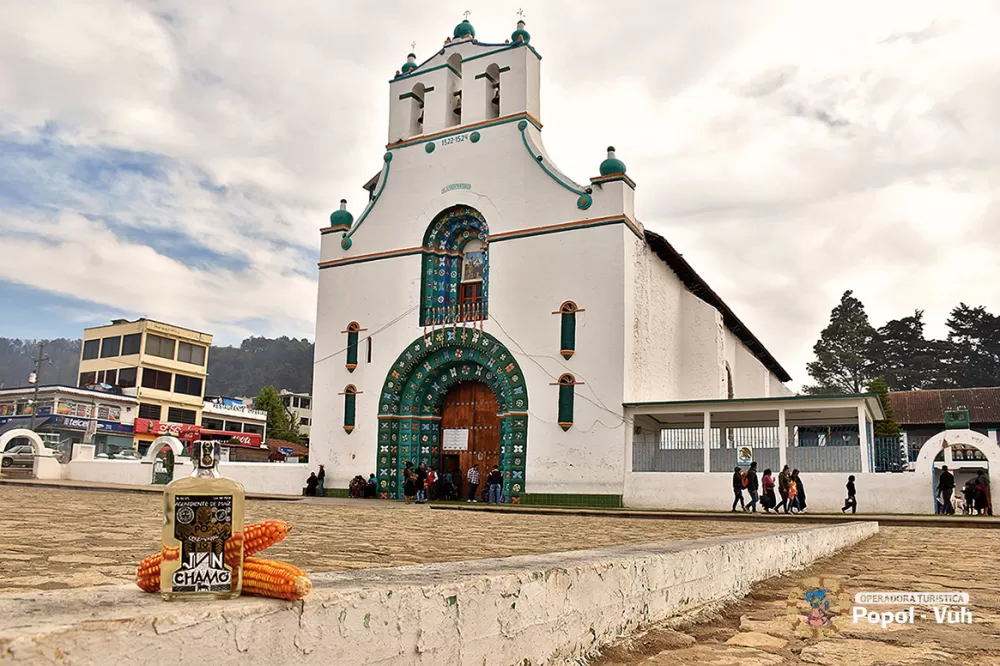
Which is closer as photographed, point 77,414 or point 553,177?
point 553,177

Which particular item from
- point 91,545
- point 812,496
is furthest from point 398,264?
point 91,545

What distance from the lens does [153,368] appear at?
150 feet

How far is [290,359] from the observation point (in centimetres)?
9606

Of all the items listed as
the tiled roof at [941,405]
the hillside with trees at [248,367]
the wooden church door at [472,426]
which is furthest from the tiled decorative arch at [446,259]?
the hillside with trees at [248,367]

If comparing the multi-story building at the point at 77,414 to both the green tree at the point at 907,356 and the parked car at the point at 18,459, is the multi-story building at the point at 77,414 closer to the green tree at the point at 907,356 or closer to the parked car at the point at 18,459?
the parked car at the point at 18,459

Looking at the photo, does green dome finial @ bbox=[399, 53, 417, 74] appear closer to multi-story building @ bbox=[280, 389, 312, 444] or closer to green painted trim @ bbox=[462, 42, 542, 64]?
green painted trim @ bbox=[462, 42, 542, 64]

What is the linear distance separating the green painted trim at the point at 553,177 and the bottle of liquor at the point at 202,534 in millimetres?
18773

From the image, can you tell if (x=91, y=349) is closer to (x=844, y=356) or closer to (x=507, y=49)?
(x=507, y=49)

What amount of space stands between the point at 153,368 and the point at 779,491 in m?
38.3

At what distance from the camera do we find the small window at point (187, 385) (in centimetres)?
4719

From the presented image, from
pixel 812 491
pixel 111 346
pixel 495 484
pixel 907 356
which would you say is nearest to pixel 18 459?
pixel 111 346

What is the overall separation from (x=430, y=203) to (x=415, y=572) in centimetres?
2063

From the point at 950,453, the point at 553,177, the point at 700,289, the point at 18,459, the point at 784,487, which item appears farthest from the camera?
the point at 18,459

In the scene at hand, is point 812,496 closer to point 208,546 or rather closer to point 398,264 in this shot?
point 398,264
